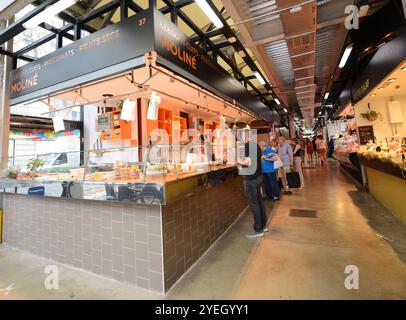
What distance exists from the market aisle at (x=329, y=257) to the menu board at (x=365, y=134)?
3042mm

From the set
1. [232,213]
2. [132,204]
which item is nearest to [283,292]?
[132,204]

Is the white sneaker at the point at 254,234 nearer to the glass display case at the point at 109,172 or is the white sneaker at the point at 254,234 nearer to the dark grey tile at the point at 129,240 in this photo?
the glass display case at the point at 109,172

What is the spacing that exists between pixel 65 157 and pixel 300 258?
11.6 ft

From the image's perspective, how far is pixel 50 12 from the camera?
2660 millimetres

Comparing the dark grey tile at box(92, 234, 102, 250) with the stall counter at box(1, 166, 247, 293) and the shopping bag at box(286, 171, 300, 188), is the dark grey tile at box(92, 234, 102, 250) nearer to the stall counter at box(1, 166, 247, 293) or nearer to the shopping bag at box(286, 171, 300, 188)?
the stall counter at box(1, 166, 247, 293)

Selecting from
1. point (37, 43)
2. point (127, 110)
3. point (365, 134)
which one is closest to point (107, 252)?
point (127, 110)

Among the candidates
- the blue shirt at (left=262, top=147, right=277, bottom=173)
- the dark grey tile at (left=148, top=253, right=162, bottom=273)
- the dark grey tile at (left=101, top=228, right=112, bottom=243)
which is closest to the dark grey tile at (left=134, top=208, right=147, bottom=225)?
the dark grey tile at (left=148, top=253, right=162, bottom=273)

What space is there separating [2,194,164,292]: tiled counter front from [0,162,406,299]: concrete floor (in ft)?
0.44

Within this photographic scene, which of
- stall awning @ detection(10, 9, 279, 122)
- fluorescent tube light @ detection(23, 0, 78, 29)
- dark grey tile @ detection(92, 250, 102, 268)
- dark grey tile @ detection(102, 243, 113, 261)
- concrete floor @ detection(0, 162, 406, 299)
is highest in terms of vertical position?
fluorescent tube light @ detection(23, 0, 78, 29)

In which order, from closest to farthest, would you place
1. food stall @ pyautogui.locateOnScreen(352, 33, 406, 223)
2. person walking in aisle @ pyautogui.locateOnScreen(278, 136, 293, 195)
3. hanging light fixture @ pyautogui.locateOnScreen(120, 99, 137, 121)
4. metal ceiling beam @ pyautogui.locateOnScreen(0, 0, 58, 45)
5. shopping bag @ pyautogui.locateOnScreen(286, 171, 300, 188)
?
metal ceiling beam @ pyautogui.locateOnScreen(0, 0, 58, 45) → hanging light fixture @ pyautogui.locateOnScreen(120, 99, 137, 121) → food stall @ pyautogui.locateOnScreen(352, 33, 406, 223) → person walking in aisle @ pyautogui.locateOnScreen(278, 136, 293, 195) → shopping bag @ pyautogui.locateOnScreen(286, 171, 300, 188)

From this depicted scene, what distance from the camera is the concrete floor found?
208 centimetres

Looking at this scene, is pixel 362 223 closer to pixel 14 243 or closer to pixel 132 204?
pixel 132 204
